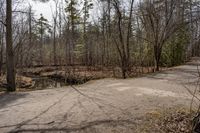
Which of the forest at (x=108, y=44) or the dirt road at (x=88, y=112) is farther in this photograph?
the forest at (x=108, y=44)

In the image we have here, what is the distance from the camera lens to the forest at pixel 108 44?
17797mm

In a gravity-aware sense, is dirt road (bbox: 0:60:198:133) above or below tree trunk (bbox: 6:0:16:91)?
below

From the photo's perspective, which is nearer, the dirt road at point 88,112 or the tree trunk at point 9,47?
the dirt road at point 88,112

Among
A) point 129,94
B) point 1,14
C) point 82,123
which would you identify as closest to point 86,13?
point 1,14

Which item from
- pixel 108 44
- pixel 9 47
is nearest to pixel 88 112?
pixel 9 47

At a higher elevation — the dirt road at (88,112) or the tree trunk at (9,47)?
the tree trunk at (9,47)

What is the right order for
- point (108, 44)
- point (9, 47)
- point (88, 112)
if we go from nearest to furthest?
point (88, 112) → point (9, 47) → point (108, 44)

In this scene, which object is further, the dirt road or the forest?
the forest

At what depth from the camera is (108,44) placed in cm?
3038

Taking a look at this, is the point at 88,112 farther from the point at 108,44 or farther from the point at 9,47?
the point at 108,44

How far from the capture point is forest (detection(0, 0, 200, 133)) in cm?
1780

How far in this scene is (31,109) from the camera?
25.4 feet

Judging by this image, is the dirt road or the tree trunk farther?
the tree trunk

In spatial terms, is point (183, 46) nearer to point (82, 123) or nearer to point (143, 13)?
point (143, 13)
